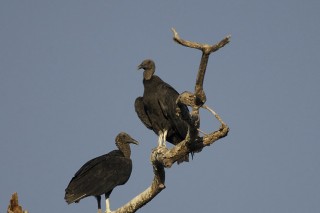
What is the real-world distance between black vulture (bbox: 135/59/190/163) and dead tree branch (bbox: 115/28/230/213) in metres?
1.22

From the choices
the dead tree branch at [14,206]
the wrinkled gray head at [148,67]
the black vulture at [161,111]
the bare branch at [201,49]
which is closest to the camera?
the bare branch at [201,49]

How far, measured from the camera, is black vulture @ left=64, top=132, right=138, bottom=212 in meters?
7.48

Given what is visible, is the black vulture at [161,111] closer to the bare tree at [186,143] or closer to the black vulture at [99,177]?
the black vulture at [99,177]

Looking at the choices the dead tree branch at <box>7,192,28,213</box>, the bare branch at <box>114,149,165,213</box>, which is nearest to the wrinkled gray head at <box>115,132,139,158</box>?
the bare branch at <box>114,149,165,213</box>

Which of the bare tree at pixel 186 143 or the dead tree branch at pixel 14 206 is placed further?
the dead tree branch at pixel 14 206

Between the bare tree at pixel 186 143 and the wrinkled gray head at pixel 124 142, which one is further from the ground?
the wrinkled gray head at pixel 124 142

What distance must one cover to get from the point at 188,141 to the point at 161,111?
1967 mm

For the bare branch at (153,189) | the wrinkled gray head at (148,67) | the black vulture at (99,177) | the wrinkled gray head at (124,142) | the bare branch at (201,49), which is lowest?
the bare branch at (153,189)

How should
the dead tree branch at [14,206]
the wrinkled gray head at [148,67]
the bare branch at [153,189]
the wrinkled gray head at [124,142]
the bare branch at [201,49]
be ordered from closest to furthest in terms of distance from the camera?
1. the bare branch at [201,49]
2. the dead tree branch at [14,206]
3. the bare branch at [153,189]
4. the wrinkled gray head at [148,67]
5. the wrinkled gray head at [124,142]

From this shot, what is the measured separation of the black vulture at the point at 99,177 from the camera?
748 cm

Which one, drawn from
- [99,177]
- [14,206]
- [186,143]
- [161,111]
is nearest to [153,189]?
[186,143]

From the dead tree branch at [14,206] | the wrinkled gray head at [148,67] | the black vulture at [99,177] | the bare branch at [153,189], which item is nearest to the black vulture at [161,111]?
the wrinkled gray head at [148,67]

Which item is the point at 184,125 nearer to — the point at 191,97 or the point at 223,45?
the point at 191,97

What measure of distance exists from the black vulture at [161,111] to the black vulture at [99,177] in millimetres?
730
